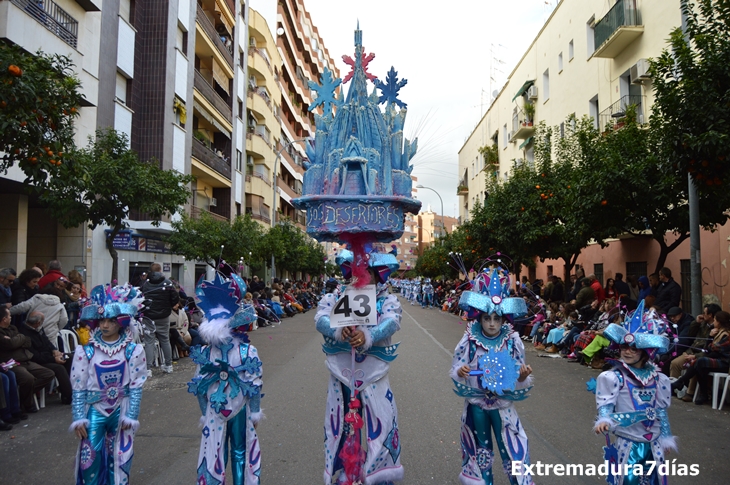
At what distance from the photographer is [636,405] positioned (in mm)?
4402

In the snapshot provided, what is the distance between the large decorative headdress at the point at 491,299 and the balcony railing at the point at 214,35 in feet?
90.6

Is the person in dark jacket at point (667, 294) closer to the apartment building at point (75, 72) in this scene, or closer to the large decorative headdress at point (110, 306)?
the large decorative headdress at point (110, 306)

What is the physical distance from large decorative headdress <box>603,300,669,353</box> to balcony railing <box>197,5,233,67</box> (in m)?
28.4

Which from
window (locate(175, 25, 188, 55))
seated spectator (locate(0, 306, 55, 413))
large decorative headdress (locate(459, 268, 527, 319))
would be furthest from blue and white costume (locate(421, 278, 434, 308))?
large decorative headdress (locate(459, 268, 527, 319))

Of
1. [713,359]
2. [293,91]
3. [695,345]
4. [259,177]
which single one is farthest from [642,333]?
[293,91]

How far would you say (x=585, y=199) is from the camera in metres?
12.9

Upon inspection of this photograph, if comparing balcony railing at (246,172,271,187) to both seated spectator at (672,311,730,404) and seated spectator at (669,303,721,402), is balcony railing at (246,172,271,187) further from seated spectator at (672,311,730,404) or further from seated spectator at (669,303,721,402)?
seated spectator at (672,311,730,404)

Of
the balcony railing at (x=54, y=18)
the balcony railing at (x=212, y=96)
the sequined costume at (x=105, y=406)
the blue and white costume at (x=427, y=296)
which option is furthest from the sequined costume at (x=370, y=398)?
the blue and white costume at (x=427, y=296)

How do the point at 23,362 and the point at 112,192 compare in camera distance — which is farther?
the point at 112,192

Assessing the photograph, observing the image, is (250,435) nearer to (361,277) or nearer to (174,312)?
(361,277)

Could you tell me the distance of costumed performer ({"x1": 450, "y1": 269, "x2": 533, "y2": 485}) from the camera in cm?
459

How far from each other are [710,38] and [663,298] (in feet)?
15.8

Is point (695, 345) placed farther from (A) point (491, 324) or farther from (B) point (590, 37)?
(B) point (590, 37)

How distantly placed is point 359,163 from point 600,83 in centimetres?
2044
